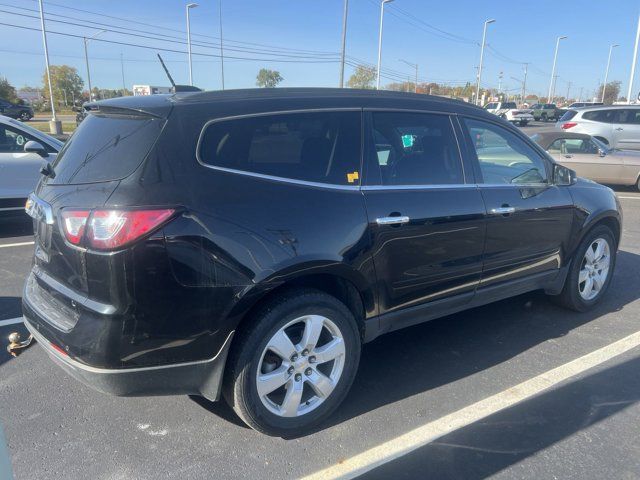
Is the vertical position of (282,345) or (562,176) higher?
(562,176)

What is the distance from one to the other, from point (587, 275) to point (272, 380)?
128 inches

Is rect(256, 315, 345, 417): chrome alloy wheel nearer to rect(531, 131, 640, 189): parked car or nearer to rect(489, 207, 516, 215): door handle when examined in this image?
rect(489, 207, 516, 215): door handle

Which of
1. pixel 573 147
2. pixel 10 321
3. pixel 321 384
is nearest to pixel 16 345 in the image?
pixel 10 321

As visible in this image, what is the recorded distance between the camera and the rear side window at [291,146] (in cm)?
256

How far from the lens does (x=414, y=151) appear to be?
11.1 ft

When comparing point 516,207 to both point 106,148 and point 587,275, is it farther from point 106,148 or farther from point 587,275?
point 106,148

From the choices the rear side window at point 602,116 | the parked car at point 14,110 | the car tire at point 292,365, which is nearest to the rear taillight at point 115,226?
the car tire at point 292,365

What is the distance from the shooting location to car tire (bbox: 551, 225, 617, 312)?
4.42 metres

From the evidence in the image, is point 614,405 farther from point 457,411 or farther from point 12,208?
point 12,208

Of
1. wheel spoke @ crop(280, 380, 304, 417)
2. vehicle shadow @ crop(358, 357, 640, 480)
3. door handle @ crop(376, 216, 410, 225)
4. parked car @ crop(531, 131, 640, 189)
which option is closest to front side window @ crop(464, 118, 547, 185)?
door handle @ crop(376, 216, 410, 225)

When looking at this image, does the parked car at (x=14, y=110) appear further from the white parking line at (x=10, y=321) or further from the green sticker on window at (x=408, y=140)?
the green sticker on window at (x=408, y=140)

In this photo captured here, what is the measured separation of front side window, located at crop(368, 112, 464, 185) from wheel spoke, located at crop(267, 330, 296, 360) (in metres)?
1.05

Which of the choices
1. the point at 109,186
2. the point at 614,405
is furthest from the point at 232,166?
the point at 614,405

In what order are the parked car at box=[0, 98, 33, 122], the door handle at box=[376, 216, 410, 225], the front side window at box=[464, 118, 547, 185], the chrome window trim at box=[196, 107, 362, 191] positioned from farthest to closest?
the parked car at box=[0, 98, 33, 122] < the front side window at box=[464, 118, 547, 185] < the door handle at box=[376, 216, 410, 225] < the chrome window trim at box=[196, 107, 362, 191]
